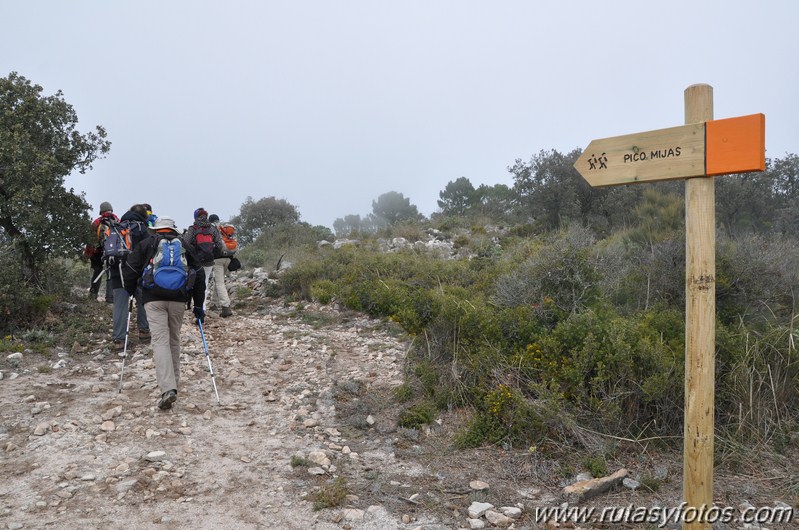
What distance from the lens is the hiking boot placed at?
5742 mm

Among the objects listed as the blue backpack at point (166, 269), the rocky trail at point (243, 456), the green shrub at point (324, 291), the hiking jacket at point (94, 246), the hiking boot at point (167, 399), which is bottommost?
the rocky trail at point (243, 456)

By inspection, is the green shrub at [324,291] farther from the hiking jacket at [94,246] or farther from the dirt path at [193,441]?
the hiking jacket at [94,246]

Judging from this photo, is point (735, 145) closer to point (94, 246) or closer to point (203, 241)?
point (203, 241)

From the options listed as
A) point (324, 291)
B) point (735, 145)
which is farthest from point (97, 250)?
point (735, 145)

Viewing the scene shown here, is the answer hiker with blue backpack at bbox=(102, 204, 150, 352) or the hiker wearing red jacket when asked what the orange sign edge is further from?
the hiker wearing red jacket

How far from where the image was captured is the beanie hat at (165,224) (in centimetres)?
607

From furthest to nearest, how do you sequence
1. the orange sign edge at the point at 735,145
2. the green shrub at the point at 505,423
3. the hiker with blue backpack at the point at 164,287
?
the hiker with blue backpack at the point at 164,287, the green shrub at the point at 505,423, the orange sign edge at the point at 735,145

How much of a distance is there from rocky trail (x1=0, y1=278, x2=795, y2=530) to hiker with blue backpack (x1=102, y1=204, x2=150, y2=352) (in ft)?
1.45

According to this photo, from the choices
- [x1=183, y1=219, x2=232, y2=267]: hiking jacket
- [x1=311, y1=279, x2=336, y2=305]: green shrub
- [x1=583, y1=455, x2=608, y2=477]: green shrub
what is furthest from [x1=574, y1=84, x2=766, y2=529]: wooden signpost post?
[x1=311, y1=279, x2=336, y2=305]: green shrub

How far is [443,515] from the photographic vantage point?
3.96 meters

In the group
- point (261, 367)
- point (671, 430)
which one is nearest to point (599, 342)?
point (671, 430)

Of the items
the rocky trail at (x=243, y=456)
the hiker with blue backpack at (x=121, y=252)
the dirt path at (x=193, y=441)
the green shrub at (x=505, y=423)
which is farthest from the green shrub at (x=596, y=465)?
the hiker with blue backpack at (x=121, y=252)

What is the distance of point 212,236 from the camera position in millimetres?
9719

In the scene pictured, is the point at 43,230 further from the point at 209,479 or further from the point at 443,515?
the point at 443,515
